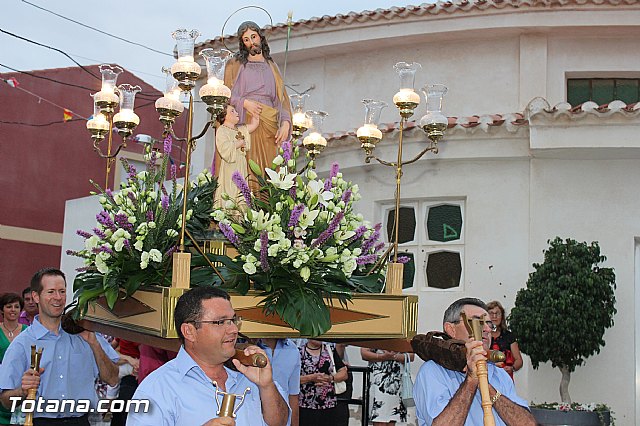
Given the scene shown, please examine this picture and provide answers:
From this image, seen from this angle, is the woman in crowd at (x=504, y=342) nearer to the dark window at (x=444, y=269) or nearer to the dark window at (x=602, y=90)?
the dark window at (x=444, y=269)

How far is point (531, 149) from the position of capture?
1173 centimetres

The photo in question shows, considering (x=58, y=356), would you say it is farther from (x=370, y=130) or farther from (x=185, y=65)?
(x=370, y=130)

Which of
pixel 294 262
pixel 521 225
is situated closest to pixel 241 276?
pixel 294 262

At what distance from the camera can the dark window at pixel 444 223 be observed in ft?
41.2

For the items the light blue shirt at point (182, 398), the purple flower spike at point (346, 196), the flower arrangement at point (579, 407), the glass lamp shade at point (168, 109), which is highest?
the glass lamp shade at point (168, 109)

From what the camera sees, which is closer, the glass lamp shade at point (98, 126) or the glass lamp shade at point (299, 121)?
the glass lamp shade at point (299, 121)

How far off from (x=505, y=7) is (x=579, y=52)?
1.30 m

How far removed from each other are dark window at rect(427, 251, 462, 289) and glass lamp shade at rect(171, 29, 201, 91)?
7.19m

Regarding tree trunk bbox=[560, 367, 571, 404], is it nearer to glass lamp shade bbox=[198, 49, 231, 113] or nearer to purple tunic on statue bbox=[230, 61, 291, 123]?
purple tunic on statue bbox=[230, 61, 291, 123]

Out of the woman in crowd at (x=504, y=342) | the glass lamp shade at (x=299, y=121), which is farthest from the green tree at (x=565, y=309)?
the glass lamp shade at (x=299, y=121)

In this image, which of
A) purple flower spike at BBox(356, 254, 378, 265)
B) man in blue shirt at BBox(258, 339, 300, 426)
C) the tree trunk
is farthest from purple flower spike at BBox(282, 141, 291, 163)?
the tree trunk

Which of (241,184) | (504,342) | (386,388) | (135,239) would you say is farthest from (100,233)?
(504,342)

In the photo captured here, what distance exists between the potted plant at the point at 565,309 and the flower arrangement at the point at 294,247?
535 cm

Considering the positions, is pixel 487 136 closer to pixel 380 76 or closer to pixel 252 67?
pixel 380 76
